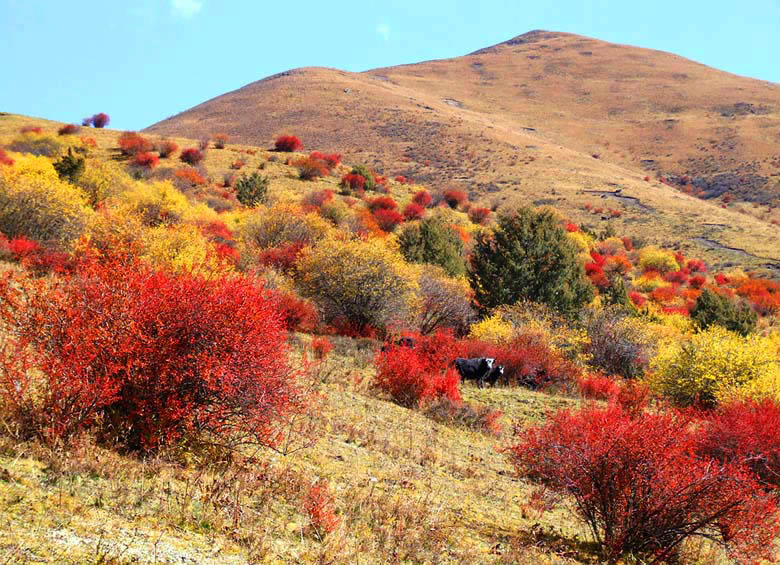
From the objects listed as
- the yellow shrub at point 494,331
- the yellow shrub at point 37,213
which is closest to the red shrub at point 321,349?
the yellow shrub at point 494,331

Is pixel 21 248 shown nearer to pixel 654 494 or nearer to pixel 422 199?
pixel 654 494

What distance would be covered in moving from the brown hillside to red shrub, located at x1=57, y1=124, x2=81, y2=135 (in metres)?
31.5

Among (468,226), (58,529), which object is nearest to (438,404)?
(58,529)

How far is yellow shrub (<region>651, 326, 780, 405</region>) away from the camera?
1420 centimetres

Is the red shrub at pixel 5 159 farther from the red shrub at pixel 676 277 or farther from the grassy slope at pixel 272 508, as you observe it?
the red shrub at pixel 676 277

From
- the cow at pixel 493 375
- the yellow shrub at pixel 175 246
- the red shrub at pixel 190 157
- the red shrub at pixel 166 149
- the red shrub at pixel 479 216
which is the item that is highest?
the red shrub at pixel 166 149

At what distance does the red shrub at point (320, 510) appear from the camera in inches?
192

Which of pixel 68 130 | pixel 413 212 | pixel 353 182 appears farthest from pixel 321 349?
pixel 68 130

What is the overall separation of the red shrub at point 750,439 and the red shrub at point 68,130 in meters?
48.9

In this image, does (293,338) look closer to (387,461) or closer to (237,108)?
(387,461)

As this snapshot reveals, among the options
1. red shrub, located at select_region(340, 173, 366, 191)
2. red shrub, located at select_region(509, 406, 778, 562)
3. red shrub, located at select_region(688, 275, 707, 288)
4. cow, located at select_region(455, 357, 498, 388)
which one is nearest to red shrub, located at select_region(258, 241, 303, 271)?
cow, located at select_region(455, 357, 498, 388)

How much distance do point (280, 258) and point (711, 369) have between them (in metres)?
14.3

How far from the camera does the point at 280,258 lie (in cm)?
2122

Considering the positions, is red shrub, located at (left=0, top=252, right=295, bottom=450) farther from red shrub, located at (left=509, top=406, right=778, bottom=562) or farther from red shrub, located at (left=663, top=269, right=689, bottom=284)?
red shrub, located at (left=663, top=269, right=689, bottom=284)
